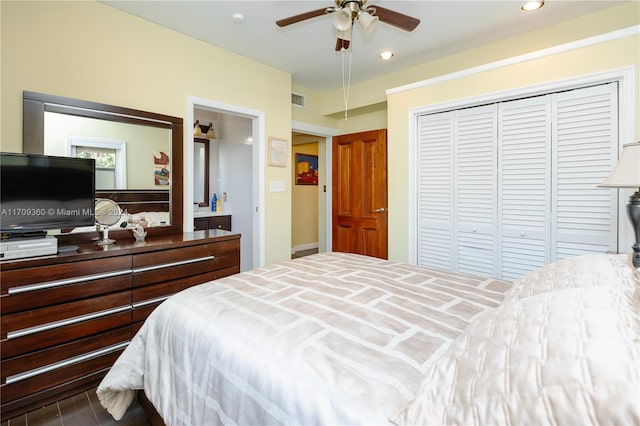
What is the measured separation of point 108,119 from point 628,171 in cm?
352

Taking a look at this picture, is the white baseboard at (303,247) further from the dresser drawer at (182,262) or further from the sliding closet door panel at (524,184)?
the sliding closet door panel at (524,184)

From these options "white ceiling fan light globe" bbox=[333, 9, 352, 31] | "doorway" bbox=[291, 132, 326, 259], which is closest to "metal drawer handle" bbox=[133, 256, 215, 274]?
"white ceiling fan light globe" bbox=[333, 9, 352, 31]

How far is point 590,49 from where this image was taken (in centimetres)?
246

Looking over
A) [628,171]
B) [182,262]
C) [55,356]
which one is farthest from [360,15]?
[55,356]

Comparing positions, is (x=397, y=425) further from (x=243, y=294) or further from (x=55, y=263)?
(x=55, y=263)

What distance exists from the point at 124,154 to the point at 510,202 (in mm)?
3402

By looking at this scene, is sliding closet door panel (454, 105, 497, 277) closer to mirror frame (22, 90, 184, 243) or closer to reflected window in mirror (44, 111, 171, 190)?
mirror frame (22, 90, 184, 243)

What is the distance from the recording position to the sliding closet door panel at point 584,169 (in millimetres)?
2436

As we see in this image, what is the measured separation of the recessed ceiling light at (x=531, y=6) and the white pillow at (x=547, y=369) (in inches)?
107

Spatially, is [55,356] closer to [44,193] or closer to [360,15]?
[44,193]

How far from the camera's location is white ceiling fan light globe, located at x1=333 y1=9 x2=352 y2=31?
6.74 ft

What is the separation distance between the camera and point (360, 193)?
445cm

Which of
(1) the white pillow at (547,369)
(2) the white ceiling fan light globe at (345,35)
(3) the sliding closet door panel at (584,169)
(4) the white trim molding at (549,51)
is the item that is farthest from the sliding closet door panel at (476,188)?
(1) the white pillow at (547,369)

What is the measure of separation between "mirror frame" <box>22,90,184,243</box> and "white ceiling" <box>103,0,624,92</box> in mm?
863
